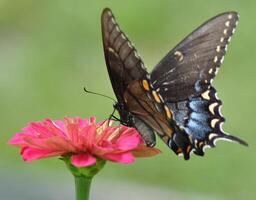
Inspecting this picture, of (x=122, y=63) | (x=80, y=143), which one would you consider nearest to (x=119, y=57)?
(x=122, y=63)

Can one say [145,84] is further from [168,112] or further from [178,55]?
[178,55]

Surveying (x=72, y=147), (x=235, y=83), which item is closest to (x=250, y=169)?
(x=235, y=83)

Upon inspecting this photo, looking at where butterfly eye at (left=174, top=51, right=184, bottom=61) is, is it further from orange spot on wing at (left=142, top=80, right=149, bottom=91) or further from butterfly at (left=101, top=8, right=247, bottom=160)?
orange spot on wing at (left=142, top=80, right=149, bottom=91)

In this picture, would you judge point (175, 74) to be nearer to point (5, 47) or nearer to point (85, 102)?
point (85, 102)

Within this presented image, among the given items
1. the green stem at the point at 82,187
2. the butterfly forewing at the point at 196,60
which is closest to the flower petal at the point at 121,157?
the green stem at the point at 82,187

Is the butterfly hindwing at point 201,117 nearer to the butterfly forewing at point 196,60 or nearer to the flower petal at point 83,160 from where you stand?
the butterfly forewing at point 196,60

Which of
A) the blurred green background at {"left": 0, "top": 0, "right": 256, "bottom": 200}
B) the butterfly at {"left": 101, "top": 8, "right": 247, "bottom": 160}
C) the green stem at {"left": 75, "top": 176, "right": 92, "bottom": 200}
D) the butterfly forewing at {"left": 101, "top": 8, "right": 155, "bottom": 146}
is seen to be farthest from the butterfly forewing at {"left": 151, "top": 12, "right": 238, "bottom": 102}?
the blurred green background at {"left": 0, "top": 0, "right": 256, "bottom": 200}
